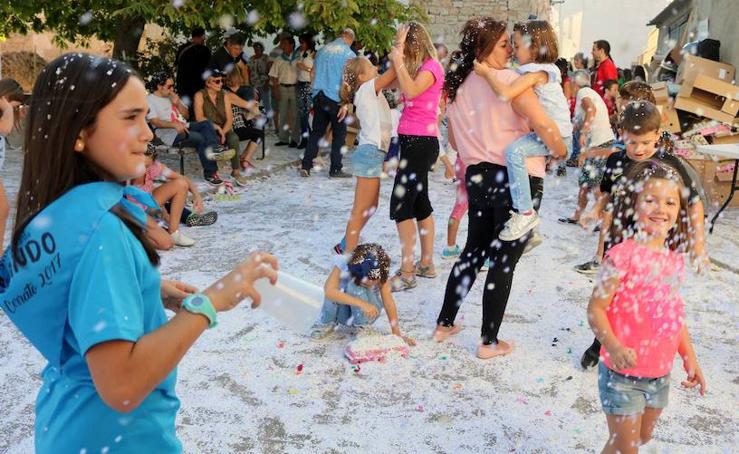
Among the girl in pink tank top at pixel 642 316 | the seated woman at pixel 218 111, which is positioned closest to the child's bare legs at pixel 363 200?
the girl in pink tank top at pixel 642 316

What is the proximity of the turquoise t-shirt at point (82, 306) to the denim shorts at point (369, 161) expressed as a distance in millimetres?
3899

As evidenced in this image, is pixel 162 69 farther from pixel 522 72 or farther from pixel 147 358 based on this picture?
pixel 147 358

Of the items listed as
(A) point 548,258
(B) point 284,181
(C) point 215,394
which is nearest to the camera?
(C) point 215,394

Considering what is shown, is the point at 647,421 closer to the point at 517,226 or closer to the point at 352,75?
the point at 517,226

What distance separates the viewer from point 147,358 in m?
1.26

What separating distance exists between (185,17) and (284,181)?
99.8 inches

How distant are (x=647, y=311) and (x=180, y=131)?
7.50 meters

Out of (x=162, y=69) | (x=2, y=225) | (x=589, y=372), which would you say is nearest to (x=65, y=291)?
(x=589, y=372)

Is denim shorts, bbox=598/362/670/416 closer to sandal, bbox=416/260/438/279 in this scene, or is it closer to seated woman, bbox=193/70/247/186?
sandal, bbox=416/260/438/279

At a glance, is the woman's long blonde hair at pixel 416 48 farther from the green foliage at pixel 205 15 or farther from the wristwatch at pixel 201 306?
the green foliage at pixel 205 15

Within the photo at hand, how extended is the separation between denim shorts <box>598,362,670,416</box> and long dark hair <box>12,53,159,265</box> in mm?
1846

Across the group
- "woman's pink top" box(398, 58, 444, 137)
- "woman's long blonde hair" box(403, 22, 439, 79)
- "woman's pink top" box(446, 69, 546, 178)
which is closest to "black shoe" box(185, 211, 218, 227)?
"woman's pink top" box(398, 58, 444, 137)

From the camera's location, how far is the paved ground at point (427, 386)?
10.4 feet

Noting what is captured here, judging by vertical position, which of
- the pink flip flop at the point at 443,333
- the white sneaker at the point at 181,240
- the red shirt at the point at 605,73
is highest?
the red shirt at the point at 605,73
